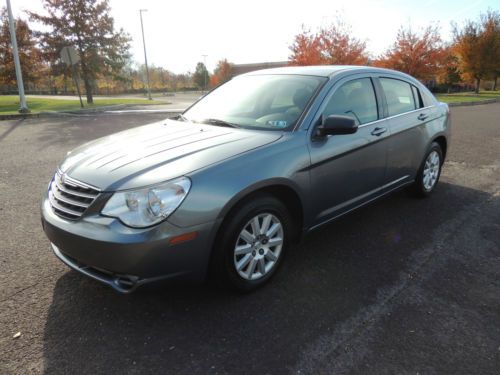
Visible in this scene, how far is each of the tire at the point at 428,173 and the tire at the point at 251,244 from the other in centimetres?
254

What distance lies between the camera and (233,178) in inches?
100

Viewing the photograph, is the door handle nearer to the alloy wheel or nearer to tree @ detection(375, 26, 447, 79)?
the alloy wheel

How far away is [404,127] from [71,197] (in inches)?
135

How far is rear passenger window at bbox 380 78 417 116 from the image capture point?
411 centimetres

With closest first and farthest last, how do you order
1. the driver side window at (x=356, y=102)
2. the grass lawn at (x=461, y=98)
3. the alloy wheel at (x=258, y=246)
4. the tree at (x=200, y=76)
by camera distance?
the alloy wheel at (x=258, y=246) → the driver side window at (x=356, y=102) → the grass lawn at (x=461, y=98) → the tree at (x=200, y=76)

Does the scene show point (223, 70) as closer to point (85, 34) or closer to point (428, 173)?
point (85, 34)

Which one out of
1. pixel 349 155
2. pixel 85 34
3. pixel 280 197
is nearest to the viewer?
pixel 280 197

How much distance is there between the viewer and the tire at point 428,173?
479 cm

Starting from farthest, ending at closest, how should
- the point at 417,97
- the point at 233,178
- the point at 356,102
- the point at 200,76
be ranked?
the point at 200,76 → the point at 417,97 → the point at 356,102 → the point at 233,178

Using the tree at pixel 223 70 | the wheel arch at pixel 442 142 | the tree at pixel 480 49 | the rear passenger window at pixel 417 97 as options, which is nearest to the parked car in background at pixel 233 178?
the rear passenger window at pixel 417 97

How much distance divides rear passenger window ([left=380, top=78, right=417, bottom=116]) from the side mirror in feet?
4.13

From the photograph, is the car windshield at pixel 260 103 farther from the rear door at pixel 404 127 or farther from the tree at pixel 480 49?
the tree at pixel 480 49

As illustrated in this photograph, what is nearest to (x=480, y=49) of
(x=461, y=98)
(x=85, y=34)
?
(x=461, y=98)

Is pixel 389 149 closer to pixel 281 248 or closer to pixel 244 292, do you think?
pixel 281 248
